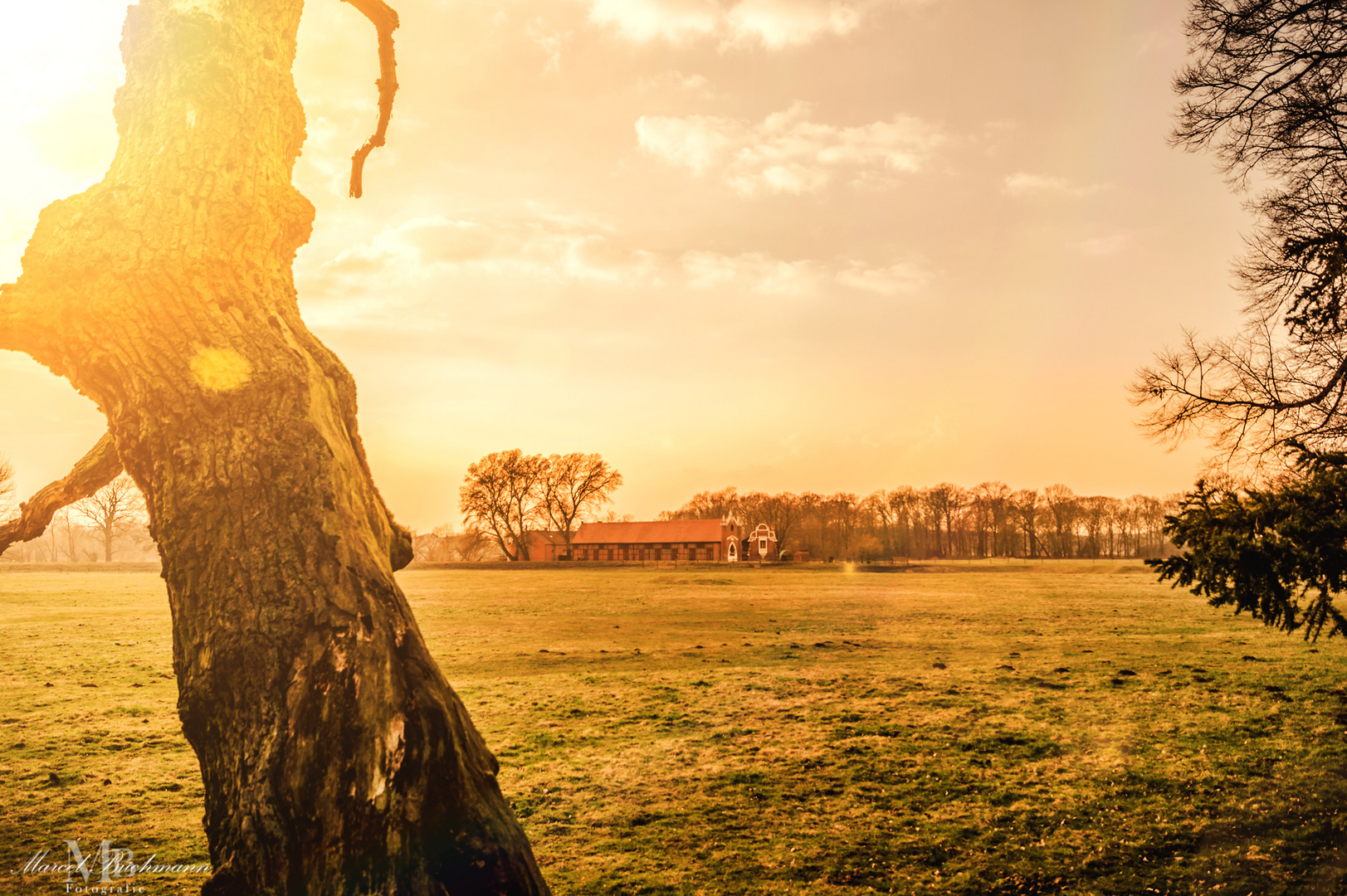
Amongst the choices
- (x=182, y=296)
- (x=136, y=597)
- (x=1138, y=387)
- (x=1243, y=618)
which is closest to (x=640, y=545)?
(x=136, y=597)

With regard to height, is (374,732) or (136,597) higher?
(374,732)

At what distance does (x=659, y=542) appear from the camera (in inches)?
3669

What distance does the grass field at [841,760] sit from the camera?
452 centimetres

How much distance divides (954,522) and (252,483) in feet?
389

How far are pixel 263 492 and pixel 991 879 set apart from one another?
4.68 m

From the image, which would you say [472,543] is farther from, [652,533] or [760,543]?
[760,543]

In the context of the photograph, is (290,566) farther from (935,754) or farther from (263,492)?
(935,754)

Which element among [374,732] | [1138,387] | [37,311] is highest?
[1138,387]

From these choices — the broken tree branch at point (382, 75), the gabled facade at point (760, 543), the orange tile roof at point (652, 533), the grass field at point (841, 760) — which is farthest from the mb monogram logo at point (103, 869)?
the gabled facade at point (760, 543)

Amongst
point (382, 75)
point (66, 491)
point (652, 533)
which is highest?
point (382, 75)

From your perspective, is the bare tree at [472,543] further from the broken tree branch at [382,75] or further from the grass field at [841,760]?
the broken tree branch at [382,75]

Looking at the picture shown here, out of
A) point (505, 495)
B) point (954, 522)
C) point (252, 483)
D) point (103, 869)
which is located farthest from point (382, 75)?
point (954, 522)

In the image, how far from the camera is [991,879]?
4.29 metres

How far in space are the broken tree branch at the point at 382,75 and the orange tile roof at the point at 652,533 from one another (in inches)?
3457
